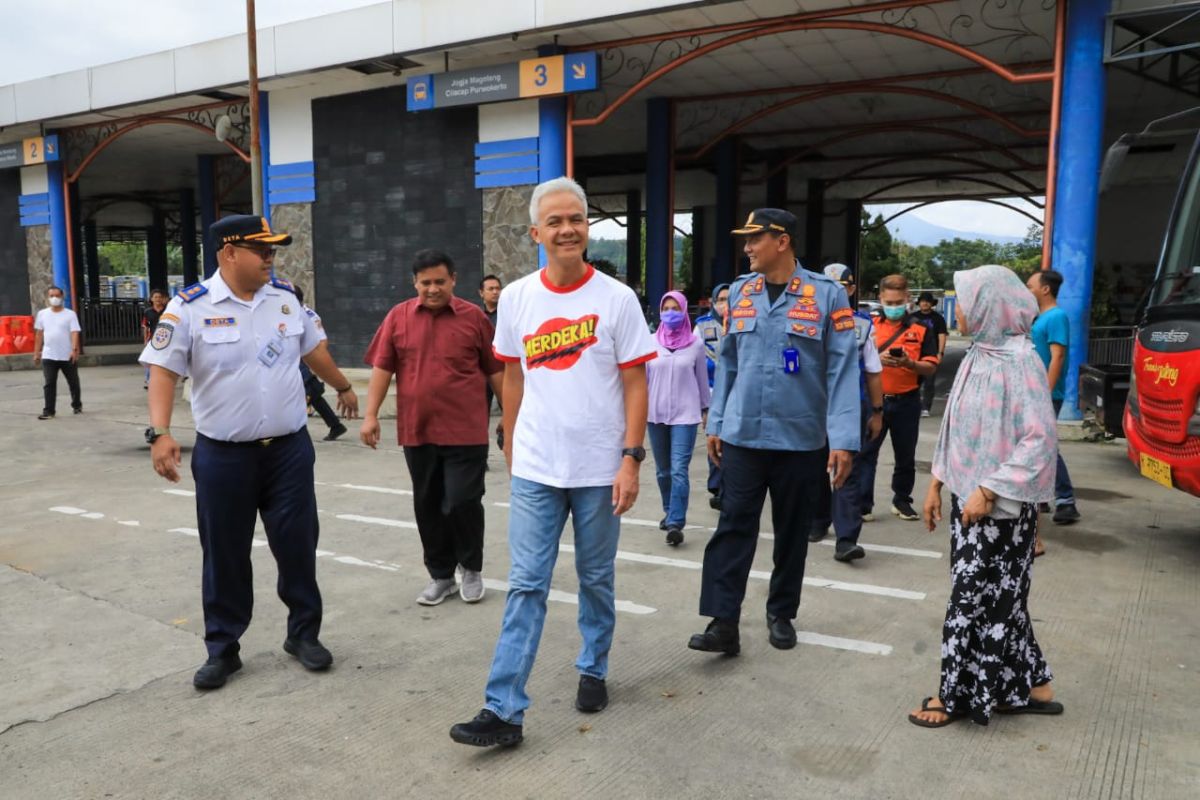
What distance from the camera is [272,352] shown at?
3.77 metres

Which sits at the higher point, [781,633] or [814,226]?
Answer: [814,226]

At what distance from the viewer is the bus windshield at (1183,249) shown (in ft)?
19.0

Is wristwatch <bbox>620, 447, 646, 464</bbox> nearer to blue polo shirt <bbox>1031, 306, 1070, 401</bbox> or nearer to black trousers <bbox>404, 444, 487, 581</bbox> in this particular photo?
black trousers <bbox>404, 444, 487, 581</bbox>

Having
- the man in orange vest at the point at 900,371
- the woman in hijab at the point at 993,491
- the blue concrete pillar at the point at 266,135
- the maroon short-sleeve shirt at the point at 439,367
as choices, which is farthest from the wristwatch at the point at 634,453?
the blue concrete pillar at the point at 266,135

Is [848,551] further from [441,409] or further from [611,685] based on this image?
[441,409]

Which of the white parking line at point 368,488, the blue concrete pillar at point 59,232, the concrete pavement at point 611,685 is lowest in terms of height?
the white parking line at point 368,488

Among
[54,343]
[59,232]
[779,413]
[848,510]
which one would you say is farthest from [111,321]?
[779,413]

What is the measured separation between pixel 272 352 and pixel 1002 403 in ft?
9.37

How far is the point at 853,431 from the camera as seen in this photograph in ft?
12.8

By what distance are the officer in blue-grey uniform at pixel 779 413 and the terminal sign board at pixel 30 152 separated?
66.0 feet

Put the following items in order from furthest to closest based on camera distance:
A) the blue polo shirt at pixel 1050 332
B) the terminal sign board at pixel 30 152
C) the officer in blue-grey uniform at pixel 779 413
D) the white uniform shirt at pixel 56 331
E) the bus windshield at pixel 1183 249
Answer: the terminal sign board at pixel 30 152
the white uniform shirt at pixel 56 331
the blue polo shirt at pixel 1050 332
the bus windshield at pixel 1183 249
the officer in blue-grey uniform at pixel 779 413

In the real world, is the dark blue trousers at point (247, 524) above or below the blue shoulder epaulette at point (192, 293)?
below

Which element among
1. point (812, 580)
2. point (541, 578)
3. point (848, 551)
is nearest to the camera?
point (541, 578)

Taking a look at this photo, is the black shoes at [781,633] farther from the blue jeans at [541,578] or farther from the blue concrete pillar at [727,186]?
the blue concrete pillar at [727,186]
